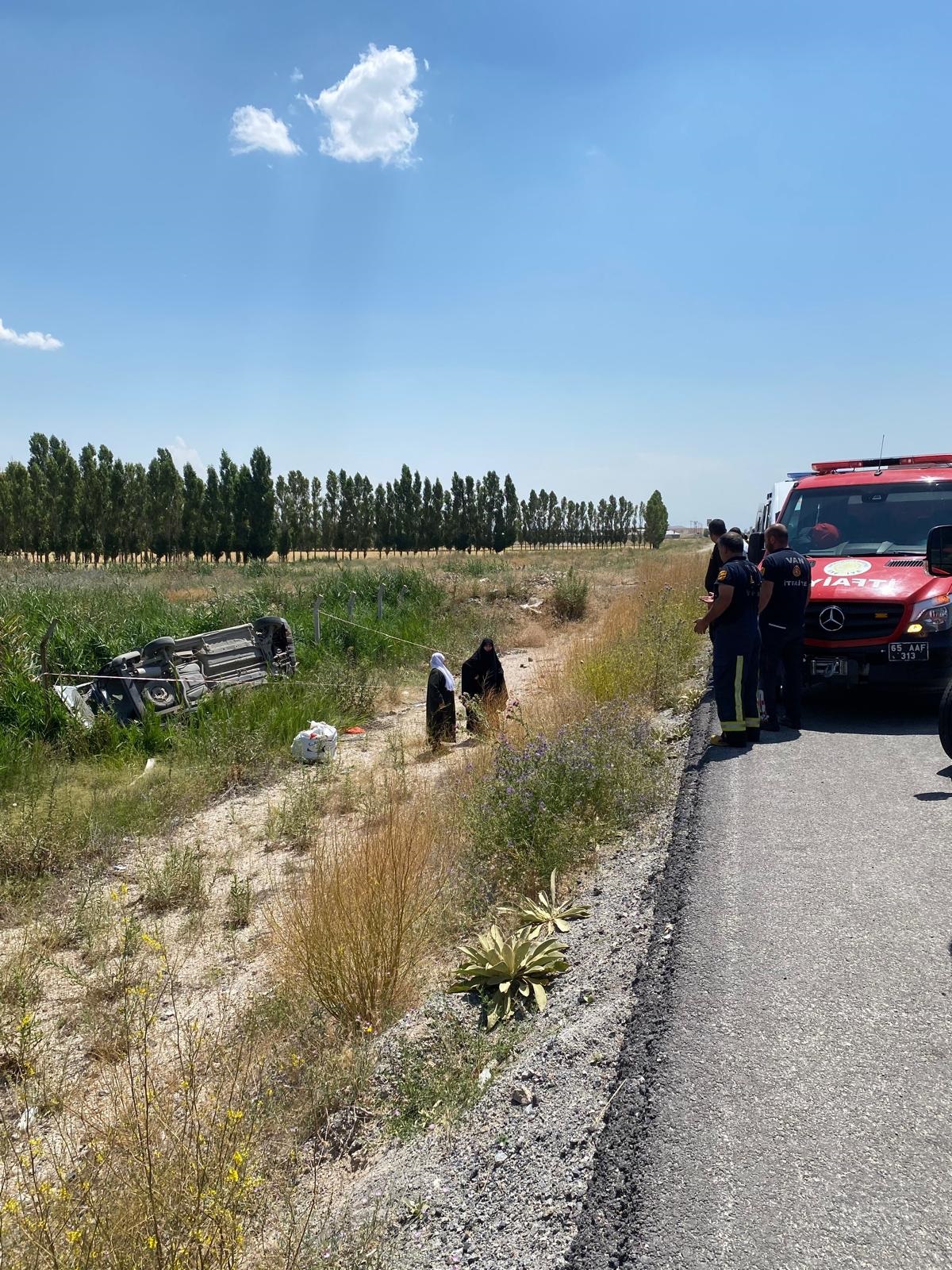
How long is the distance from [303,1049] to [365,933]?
591 millimetres

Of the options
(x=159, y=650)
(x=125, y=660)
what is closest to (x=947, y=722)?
(x=159, y=650)

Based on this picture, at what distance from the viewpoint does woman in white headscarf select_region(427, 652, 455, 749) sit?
1039cm

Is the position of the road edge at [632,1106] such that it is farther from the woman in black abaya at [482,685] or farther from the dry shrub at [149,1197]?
Result: the woman in black abaya at [482,685]

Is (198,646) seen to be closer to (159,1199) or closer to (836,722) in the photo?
(836,722)

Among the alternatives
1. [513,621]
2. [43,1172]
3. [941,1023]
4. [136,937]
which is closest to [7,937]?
[136,937]

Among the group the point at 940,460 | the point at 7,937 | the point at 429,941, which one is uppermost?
the point at 940,460

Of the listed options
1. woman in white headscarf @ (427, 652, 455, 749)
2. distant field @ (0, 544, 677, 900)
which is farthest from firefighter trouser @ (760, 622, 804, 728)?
distant field @ (0, 544, 677, 900)

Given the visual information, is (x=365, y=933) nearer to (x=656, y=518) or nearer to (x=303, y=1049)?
(x=303, y=1049)

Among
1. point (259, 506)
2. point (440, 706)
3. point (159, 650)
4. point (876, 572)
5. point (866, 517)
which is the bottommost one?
point (440, 706)

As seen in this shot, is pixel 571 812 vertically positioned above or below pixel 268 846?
above

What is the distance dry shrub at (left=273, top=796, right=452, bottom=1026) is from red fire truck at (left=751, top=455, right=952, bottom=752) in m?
4.70

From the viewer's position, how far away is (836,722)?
790 cm

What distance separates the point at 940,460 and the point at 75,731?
10888mm

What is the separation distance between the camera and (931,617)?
24.4 ft
